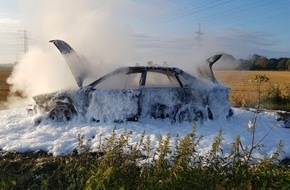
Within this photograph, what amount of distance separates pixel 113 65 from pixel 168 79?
141 centimetres

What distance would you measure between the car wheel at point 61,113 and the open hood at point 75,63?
62 centimetres

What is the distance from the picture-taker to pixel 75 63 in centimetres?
958

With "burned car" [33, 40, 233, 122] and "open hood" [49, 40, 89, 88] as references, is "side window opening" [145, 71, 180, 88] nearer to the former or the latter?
"burned car" [33, 40, 233, 122]

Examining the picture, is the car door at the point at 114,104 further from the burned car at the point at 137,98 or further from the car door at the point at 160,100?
the car door at the point at 160,100

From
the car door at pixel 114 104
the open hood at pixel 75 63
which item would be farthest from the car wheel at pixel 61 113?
the open hood at pixel 75 63

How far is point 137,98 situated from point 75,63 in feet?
5.61

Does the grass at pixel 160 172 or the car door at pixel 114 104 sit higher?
the car door at pixel 114 104

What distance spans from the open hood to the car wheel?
619mm

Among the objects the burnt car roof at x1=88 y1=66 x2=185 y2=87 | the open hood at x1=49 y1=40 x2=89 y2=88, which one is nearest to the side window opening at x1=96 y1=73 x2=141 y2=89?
the burnt car roof at x1=88 y1=66 x2=185 y2=87

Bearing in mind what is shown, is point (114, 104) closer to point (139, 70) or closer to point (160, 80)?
point (139, 70)

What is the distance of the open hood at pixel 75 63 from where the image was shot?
31.0 ft

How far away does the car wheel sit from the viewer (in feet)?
30.2

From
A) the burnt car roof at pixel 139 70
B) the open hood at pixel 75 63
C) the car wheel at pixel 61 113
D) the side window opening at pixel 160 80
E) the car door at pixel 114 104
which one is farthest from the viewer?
the side window opening at pixel 160 80

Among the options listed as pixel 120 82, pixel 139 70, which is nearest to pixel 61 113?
pixel 120 82
